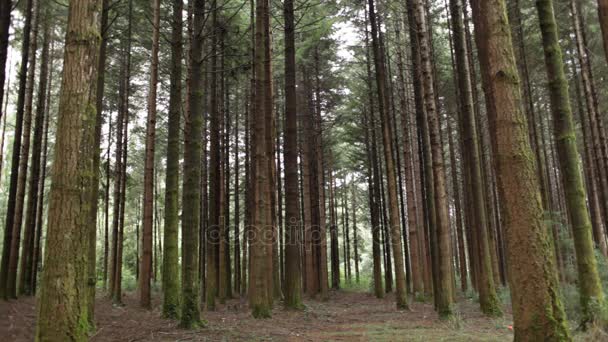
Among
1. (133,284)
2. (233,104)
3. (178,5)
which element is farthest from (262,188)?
(133,284)

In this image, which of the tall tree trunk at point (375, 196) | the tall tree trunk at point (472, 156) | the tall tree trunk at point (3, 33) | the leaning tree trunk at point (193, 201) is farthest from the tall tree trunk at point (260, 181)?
the tall tree trunk at point (375, 196)

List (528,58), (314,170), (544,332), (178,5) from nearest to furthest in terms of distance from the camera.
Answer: (544,332) < (178,5) < (528,58) < (314,170)

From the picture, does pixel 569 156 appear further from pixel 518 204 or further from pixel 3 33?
pixel 3 33

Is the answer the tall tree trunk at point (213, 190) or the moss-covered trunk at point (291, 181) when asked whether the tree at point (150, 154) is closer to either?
the tall tree trunk at point (213, 190)

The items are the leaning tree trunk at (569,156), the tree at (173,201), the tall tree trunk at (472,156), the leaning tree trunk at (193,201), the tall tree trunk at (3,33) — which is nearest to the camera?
the leaning tree trunk at (569,156)

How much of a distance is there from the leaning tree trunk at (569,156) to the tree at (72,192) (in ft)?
20.0

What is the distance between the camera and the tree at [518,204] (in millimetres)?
3736

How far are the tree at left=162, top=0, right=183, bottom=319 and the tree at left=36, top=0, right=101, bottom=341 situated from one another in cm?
417

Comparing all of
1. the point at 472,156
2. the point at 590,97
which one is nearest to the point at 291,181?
the point at 472,156

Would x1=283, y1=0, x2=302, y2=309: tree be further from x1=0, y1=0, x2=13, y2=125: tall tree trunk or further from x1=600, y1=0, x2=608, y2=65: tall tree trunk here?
x1=600, y1=0, x2=608, y2=65: tall tree trunk

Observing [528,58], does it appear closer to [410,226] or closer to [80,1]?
[410,226]

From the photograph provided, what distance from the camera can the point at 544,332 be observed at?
368 cm

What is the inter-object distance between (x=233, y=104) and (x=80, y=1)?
50.5 feet

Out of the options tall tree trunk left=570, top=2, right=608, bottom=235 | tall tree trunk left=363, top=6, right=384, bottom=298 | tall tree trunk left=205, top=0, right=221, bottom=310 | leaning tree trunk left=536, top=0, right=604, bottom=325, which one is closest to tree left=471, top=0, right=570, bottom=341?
leaning tree trunk left=536, top=0, right=604, bottom=325
